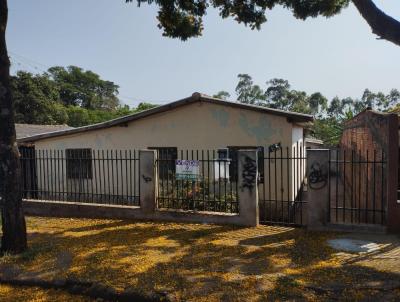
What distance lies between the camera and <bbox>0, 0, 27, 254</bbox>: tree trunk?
20.1 feet

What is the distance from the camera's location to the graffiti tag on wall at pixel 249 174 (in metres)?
8.09

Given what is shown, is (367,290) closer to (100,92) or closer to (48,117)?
(48,117)

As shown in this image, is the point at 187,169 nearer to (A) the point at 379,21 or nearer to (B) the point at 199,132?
(B) the point at 199,132

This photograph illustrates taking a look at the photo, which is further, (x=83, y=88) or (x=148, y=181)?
(x=83, y=88)

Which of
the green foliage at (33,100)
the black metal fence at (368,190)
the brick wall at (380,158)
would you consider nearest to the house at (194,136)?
the brick wall at (380,158)

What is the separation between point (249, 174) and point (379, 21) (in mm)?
3951

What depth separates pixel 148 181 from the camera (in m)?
9.05

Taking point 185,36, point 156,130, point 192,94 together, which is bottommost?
point 156,130

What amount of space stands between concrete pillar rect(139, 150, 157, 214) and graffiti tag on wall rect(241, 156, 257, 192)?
229cm

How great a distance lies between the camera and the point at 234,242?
23.4ft

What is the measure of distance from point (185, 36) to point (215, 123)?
4.27 meters

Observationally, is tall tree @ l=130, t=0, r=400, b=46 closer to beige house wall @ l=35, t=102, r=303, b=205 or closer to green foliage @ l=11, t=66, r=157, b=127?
beige house wall @ l=35, t=102, r=303, b=205

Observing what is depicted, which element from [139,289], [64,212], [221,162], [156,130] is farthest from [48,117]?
[139,289]

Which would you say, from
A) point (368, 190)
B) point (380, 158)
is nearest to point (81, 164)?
point (368, 190)
